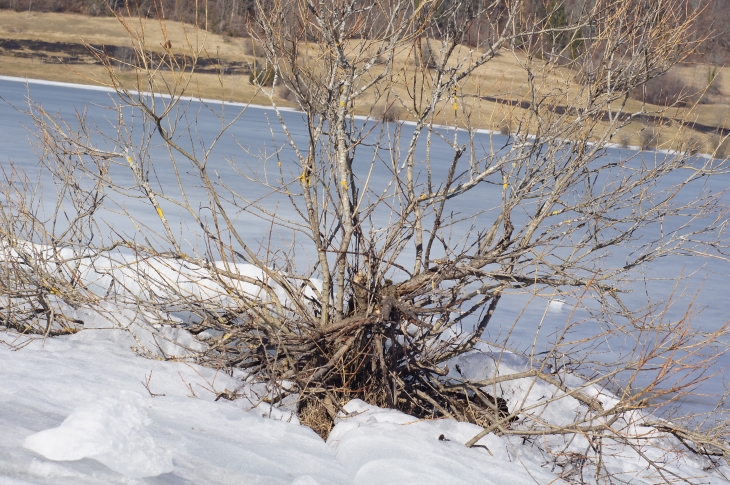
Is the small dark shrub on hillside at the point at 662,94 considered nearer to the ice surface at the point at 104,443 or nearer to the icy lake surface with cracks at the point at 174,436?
the icy lake surface with cracks at the point at 174,436

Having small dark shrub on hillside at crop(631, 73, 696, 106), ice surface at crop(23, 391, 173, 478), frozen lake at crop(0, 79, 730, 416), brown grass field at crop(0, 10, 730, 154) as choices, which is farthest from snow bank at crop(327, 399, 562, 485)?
brown grass field at crop(0, 10, 730, 154)

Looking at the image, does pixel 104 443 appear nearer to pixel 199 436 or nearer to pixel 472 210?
pixel 199 436

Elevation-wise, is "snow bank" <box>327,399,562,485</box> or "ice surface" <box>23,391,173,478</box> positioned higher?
"ice surface" <box>23,391,173,478</box>

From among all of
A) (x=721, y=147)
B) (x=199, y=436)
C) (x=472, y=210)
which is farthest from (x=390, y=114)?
(x=721, y=147)

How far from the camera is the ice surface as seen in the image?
2.40 meters

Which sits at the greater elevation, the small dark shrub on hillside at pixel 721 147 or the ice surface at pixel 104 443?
the small dark shrub on hillside at pixel 721 147

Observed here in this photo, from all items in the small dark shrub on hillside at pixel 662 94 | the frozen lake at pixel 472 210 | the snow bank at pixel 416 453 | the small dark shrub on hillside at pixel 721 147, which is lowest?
the frozen lake at pixel 472 210

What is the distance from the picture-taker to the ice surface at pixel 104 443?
240 cm

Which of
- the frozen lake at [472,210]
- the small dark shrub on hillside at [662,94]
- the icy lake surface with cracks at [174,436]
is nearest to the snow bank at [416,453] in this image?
the icy lake surface with cracks at [174,436]

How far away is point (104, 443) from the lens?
244cm

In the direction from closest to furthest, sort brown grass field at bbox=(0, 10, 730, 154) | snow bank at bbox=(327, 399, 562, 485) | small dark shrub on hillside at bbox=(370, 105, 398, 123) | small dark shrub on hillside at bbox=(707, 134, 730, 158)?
snow bank at bbox=(327, 399, 562, 485), small dark shrub on hillside at bbox=(370, 105, 398, 123), small dark shrub on hillside at bbox=(707, 134, 730, 158), brown grass field at bbox=(0, 10, 730, 154)

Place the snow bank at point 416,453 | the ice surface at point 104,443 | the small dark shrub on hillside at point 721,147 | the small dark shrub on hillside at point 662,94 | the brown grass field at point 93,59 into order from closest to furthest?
the ice surface at point 104,443
the snow bank at point 416,453
the small dark shrub on hillside at point 662,94
the small dark shrub on hillside at point 721,147
the brown grass field at point 93,59

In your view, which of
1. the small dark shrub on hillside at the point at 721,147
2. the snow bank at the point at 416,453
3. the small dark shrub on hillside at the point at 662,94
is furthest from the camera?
the small dark shrub on hillside at the point at 721,147

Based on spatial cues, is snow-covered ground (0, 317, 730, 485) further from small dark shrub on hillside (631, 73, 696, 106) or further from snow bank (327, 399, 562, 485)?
small dark shrub on hillside (631, 73, 696, 106)
